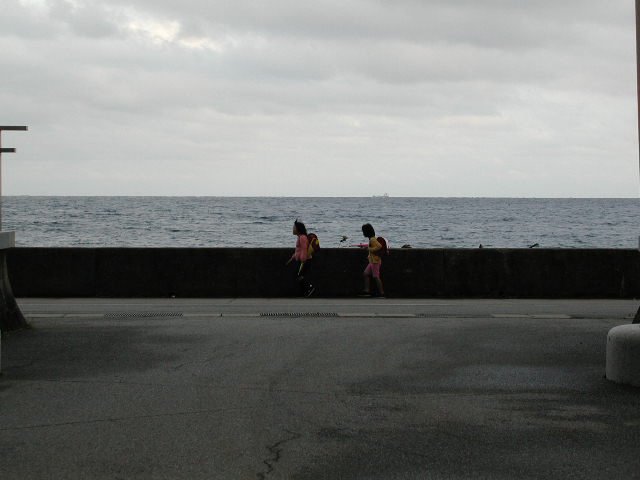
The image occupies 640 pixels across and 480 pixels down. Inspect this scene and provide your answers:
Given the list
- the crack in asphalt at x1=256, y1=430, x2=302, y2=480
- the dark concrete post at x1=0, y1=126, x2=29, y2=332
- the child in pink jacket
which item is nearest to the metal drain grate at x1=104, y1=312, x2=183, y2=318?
the dark concrete post at x1=0, y1=126, x2=29, y2=332

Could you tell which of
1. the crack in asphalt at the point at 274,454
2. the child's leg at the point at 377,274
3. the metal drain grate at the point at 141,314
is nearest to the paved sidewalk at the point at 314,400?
the crack in asphalt at the point at 274,454

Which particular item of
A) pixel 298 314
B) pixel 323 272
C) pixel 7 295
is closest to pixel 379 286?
pixel 323 272

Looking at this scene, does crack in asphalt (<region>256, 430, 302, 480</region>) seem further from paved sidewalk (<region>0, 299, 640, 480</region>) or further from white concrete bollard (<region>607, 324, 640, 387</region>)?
white concrete bollard (<region>607, 324, 640, 387</region>)

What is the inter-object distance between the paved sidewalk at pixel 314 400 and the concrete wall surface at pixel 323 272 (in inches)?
201

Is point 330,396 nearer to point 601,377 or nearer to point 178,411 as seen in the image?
point 178,411

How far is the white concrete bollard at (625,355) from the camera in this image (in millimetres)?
7902

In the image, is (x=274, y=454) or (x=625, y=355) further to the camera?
(x=625, y=355)

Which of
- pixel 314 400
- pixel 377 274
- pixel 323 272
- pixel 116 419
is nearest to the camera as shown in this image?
pixel 116 419

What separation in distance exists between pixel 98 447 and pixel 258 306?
9.78 m

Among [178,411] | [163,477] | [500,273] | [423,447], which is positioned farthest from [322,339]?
[500,273]

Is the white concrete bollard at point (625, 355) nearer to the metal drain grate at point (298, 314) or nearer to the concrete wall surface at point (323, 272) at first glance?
the metal drain grate at point (298, 314)

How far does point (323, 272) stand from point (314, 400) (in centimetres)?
1090

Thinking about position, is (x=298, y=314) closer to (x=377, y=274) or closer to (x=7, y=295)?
(x=377, y=274)

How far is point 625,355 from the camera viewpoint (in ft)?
26.2
